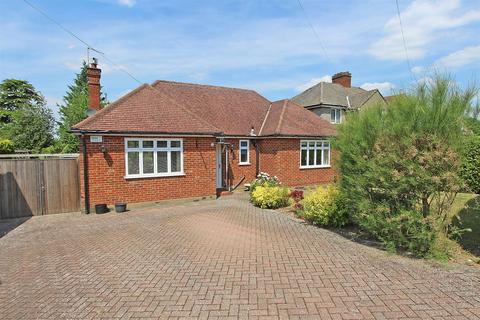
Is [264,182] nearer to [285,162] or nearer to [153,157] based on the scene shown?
[285,162]

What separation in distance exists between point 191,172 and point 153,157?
69.8 inches

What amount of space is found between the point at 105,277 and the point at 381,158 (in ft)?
19.3

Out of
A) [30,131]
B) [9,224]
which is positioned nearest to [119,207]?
[9,224]

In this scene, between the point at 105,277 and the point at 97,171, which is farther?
the point at 97,171

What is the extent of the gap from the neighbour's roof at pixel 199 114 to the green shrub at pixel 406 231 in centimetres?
809

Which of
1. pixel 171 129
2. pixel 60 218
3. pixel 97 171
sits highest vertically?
pixel 171 129

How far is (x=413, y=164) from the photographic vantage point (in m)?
5.55

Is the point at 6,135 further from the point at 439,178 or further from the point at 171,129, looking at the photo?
the point at 439,178

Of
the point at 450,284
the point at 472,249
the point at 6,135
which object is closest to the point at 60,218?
the point at 450,284

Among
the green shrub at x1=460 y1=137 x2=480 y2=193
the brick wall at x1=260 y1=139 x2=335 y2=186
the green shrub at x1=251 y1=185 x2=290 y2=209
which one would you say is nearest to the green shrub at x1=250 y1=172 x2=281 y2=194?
the green shrub at x1=251 y1=185 x2=290 y2=209

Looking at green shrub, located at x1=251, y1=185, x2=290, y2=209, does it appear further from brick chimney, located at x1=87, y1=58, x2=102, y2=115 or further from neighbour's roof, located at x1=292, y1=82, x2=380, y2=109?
neighbour's roof, located at x1=292, y1=82, x2=380, y2=109

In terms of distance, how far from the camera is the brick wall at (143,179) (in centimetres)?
1061

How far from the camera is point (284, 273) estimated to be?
5.06 m

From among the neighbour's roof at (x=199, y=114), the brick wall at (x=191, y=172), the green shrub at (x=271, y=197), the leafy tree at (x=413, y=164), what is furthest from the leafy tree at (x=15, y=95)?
the leafy tree at (x=413, y=164)
